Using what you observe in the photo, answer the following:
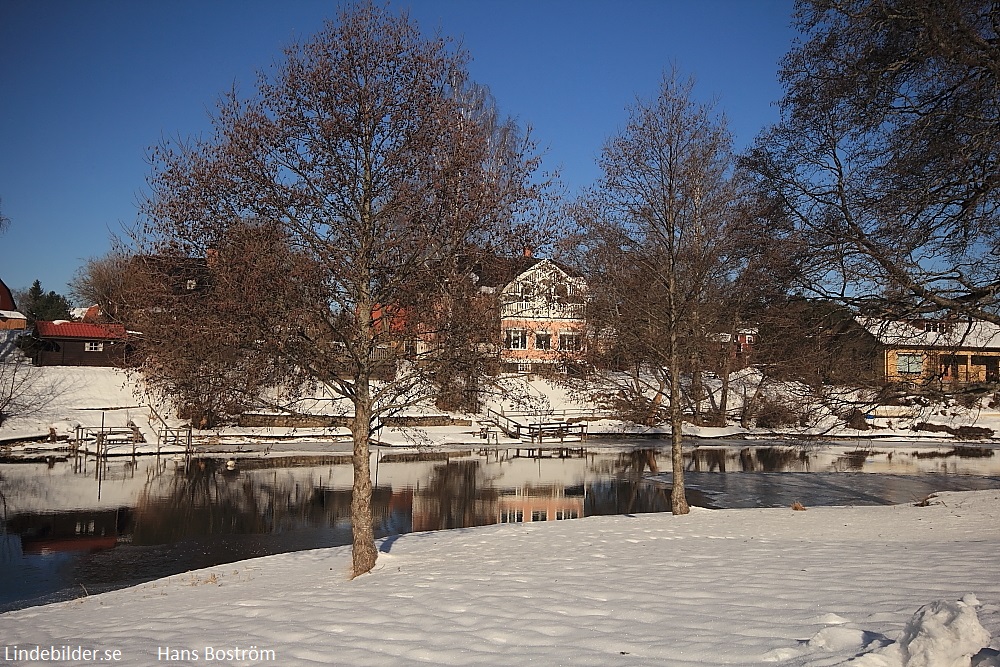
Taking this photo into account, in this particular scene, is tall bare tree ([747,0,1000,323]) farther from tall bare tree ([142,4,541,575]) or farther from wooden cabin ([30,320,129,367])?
wooden cabin ([30,320,129,367])

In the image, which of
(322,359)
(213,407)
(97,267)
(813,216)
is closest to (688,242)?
(813,216)

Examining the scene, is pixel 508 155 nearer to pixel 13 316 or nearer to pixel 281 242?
pixel 281 242

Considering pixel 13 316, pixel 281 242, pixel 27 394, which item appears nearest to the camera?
pixel 281 242

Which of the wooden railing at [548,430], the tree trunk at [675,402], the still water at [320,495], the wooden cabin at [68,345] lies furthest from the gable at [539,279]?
the wooden cabin at [68,345]

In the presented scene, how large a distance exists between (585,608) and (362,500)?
495 cm

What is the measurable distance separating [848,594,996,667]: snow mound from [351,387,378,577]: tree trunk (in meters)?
7.40

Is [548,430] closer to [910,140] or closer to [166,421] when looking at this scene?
[166,421]

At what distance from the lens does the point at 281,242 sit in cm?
1004

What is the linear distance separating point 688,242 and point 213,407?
35.2 feet

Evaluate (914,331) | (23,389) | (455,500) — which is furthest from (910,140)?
(23,389)

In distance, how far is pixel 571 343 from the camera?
18.9m

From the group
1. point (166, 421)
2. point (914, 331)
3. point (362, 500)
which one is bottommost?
point (362, 500)

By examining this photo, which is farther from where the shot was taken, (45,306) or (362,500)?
(45,306)

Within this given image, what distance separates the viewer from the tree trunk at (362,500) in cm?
1066
